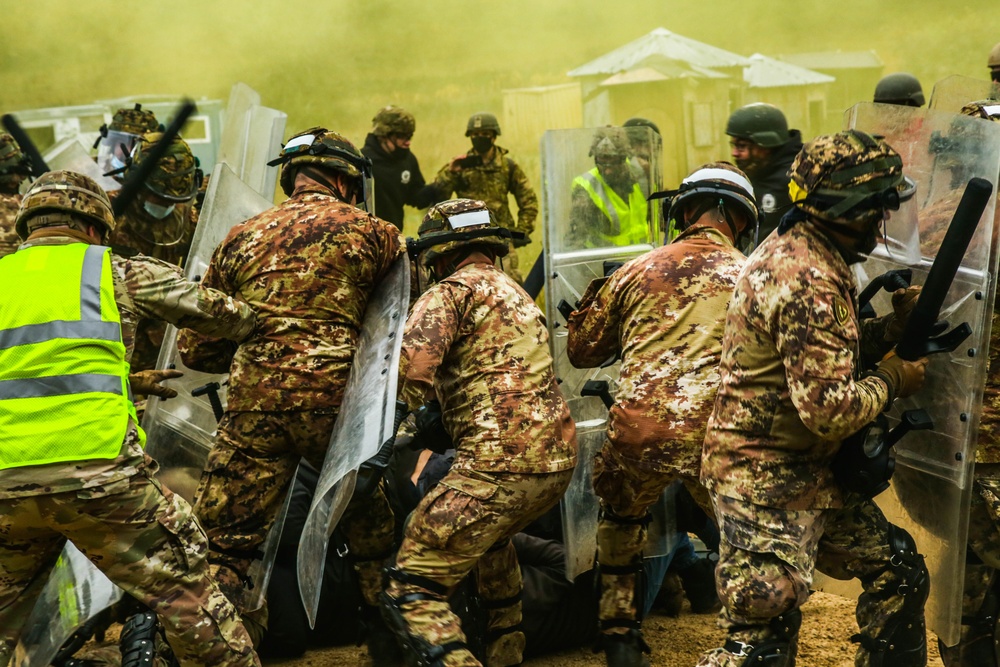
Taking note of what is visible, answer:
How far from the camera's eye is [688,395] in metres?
4.12

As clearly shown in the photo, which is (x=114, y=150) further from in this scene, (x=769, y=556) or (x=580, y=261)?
(x=769, y=556)

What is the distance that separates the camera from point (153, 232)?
614 centimetres

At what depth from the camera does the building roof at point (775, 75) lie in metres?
14.5

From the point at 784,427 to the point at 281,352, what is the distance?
207 centimetres

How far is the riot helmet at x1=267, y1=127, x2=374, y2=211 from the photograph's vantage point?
4707 mm

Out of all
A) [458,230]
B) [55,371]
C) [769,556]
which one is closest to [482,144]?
[458,230]

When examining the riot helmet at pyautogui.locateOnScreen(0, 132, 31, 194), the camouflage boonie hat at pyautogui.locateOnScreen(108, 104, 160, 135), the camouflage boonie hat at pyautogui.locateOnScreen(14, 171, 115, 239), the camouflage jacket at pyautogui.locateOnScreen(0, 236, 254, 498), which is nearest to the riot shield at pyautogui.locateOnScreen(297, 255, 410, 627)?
the camouflage jacket at pyautogui.locateOnScreen(0, 236, 254, 498)

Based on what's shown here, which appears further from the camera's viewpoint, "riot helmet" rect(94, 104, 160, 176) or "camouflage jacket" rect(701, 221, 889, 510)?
"riot helmet" rect(94, 104, 160, 176)

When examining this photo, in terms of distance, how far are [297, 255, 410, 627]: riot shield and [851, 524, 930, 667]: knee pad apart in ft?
5.63


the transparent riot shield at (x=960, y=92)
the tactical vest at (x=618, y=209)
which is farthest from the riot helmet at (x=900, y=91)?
the tactical vest at (x=618, y=209)

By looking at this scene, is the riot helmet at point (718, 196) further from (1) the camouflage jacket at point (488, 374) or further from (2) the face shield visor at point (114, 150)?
(2) the face shield visor at point (114, 150)

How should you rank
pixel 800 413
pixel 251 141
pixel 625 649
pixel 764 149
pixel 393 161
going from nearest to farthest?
pixel 800 413 < pixel 625 649 < pixel 251 141 < pixel 764 149 < pixel 393 161

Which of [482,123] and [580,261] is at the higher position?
[482,123]

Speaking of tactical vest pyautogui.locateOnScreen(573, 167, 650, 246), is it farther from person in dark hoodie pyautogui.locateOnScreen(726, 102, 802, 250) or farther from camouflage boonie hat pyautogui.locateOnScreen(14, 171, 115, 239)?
camouflage boonie hat pyautogui.locateOnScreen(14, 171, 115, 239)
